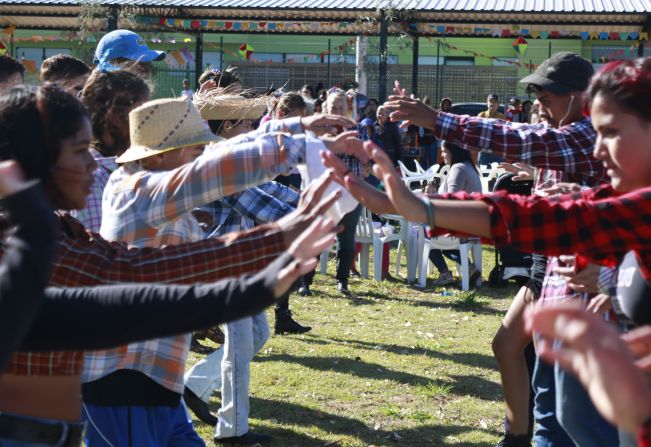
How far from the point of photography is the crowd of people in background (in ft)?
6.26

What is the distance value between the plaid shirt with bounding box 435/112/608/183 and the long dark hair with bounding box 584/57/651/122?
1091mm

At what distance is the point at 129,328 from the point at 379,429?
157 inches

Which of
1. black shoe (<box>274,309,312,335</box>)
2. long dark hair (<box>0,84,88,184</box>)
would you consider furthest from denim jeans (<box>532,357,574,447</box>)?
black shoe (<box>274,309,312,335</box>)

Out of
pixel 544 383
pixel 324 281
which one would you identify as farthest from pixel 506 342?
pixel 324 281

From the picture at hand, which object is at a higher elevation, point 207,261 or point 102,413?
point 207,261

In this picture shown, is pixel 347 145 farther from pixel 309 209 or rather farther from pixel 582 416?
pixel 582 416

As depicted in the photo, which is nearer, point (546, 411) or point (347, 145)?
point (347, 145)

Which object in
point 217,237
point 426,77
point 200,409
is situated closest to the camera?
point 217,237

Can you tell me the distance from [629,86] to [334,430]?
11.9 ft

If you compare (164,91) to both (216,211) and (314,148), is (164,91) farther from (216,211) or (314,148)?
(314,148)

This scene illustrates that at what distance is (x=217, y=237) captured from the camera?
3.04 meters

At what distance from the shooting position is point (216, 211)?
5.96 metres

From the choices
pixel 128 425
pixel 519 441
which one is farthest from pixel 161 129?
pixel 519 441

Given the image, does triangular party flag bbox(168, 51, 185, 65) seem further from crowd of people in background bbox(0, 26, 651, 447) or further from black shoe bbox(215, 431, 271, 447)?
crowd of people in background bbox(0, 26, 651, 447)
